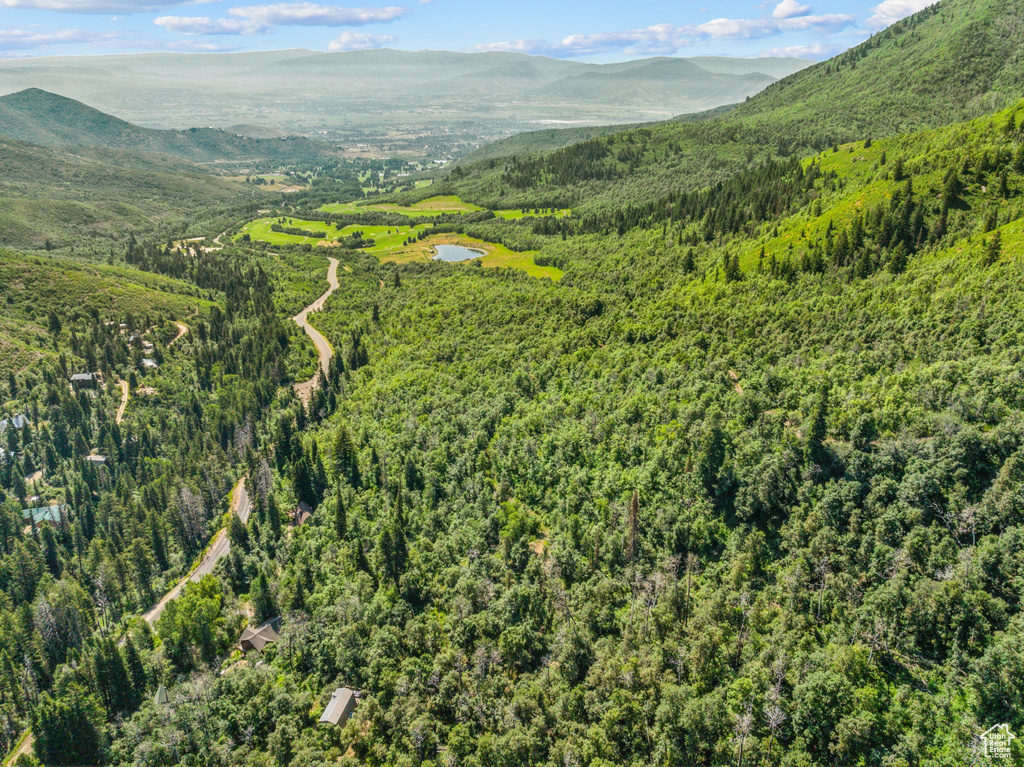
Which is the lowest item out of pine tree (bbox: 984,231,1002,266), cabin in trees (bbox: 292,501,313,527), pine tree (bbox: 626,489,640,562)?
cabin in trees (bbox: 292,501,313,527)

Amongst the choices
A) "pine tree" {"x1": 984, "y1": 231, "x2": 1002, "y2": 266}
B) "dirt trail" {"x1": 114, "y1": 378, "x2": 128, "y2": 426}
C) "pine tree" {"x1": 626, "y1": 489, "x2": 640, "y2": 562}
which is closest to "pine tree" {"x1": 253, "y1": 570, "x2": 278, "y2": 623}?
"pine tree" {"x1": 626, "y1": 489, "x2": 640, "y2": 562}

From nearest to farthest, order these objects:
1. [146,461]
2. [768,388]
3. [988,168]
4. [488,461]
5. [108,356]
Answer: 1. [768,388]
2. [488,461]
3. [988,168]
4. [146,461]
5. [108,356]

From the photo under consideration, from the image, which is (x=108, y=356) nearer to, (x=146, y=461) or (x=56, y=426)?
(x=56, y=426)

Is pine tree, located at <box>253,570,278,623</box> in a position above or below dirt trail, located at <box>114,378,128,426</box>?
below

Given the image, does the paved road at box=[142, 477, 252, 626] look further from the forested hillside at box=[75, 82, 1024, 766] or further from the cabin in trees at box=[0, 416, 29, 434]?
the cabin in trees at box=[0, 416, 29, 434]

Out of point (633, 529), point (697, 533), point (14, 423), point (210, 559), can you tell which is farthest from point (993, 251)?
point (14, 423)

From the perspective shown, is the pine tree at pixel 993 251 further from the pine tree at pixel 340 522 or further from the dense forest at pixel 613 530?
the pine tree at pixel 340 522

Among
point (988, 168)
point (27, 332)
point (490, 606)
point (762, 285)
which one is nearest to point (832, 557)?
Result: point (490, 606)
